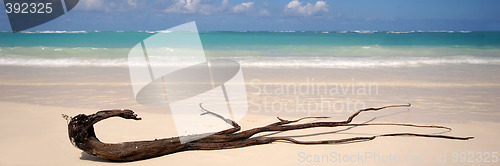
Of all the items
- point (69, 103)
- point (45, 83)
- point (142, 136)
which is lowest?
point (45, 83)

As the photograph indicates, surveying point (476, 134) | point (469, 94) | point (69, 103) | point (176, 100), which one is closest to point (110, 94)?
point (69, 103)

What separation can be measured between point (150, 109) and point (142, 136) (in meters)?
1.32

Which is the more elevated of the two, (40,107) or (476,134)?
(476,134)

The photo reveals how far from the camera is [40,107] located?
4.48 metres

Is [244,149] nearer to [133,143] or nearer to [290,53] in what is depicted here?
[133,143]

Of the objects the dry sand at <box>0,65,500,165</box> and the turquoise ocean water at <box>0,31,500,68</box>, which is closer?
the dry sand at <box>0,65,500,165</box>

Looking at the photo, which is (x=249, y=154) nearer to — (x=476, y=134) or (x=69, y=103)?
(x=476, y=134)
